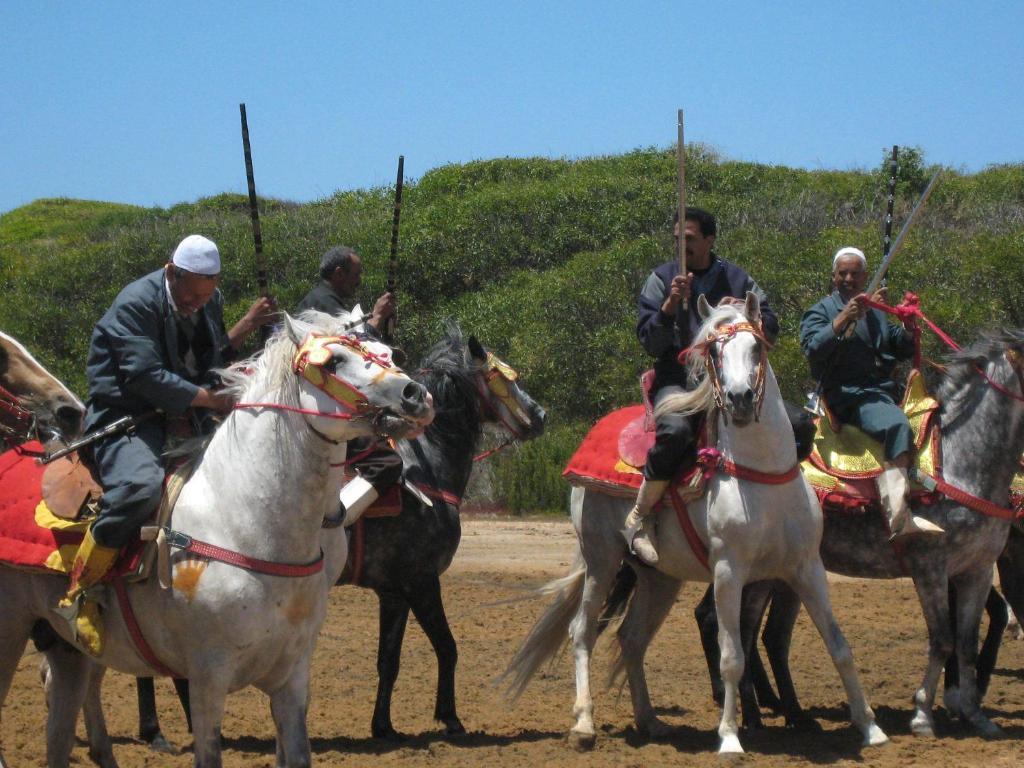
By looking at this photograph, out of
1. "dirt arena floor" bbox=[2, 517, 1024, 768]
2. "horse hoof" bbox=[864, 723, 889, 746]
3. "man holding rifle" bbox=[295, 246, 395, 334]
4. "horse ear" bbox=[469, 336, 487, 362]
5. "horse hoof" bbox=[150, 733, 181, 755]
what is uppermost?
Answer: "man holding rifle" bbox=[295, 246, 395, 334]

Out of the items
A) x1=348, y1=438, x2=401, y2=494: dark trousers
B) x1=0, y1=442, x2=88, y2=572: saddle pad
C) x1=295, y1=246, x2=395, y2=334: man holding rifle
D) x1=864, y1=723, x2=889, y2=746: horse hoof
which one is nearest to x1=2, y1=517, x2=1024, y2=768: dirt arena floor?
x1=864, y1=723, x2=889, y2=746: horse hoof

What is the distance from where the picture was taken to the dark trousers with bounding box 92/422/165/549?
526 cm

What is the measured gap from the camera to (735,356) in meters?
6.46

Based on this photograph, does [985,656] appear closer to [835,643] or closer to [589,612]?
[835,643]

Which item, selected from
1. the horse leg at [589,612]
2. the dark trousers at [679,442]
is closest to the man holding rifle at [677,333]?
the dark trousers at [679,442]

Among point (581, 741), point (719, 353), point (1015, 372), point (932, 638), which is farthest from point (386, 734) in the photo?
point (1015, 372)

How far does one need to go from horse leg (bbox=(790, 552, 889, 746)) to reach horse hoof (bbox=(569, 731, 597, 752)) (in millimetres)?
1427

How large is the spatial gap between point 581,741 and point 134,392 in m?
3.24

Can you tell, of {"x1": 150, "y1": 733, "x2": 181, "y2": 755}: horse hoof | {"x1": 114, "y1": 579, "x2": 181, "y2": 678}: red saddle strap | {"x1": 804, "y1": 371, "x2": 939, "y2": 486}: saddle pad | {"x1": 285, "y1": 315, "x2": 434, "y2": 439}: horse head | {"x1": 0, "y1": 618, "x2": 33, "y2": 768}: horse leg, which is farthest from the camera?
{"x1": 804, "y1": 371, "x2": 939, "y2": 486}: saddle pad

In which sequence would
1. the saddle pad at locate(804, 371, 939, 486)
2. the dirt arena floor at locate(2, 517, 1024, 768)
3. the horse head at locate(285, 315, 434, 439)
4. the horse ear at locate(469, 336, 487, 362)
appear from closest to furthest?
the horse head at locate(285, 315, 434, 439), the dirt arena floor at locate(2, 517, 1024, 768), the saddle pad at locate(804, 371, 939, 486), the horse ear at locate(469, 336, 487, 362)

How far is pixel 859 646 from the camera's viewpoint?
9852 mm

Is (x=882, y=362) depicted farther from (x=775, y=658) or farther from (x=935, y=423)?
(x=775, y=658)

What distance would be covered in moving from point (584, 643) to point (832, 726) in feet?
5.06

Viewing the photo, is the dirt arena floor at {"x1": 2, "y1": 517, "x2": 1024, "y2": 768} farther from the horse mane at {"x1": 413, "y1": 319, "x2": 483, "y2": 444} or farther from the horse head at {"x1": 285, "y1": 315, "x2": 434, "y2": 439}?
the horse head at {"x1": 285, "y1": 315, "x2": 434, "y2": 439}
